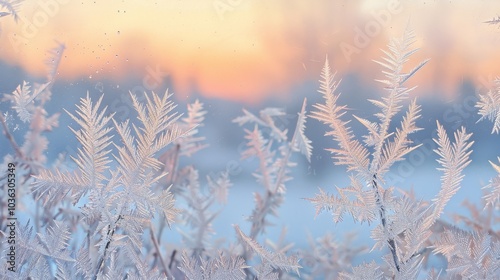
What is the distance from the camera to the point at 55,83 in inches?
23.1

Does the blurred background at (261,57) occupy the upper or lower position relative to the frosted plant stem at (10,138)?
upper

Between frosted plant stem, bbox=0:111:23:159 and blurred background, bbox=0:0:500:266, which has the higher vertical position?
blurred background, bbox=0:0:500:266

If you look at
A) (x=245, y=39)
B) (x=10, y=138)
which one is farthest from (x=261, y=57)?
(x=10, y=138)

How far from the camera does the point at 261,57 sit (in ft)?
2.21

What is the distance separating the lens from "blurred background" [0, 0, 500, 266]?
0.58 m

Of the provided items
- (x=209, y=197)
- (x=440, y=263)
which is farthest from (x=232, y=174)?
(x=440, y=263)

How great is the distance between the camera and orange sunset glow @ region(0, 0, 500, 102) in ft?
1.90

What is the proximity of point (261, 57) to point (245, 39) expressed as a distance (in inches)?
1.5

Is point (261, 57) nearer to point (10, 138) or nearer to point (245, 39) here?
point (245, 39)

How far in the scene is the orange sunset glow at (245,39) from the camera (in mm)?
581

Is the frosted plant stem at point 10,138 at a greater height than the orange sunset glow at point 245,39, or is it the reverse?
the orange sunset glow at point 245,39

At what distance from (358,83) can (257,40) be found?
0.14m

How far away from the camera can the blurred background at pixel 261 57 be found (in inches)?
22.9

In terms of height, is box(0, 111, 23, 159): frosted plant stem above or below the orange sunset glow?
below
